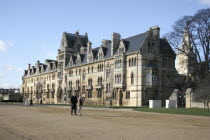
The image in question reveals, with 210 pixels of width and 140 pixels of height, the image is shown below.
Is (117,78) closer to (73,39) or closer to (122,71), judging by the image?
(122,71)

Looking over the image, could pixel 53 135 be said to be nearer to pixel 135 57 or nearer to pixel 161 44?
pixel 135 57

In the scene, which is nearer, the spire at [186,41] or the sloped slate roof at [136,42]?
the spire at [186,41]

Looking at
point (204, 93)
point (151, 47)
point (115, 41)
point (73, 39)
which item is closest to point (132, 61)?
point (151, 47)

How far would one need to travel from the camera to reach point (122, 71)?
5716cm

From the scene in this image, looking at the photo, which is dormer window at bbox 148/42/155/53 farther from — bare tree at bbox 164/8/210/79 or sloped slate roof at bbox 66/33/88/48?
sloped slate roof at bbox 66/33/88/48

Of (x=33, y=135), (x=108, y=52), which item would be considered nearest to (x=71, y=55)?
(x=108, y=52)

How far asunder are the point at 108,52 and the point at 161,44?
43.1ft

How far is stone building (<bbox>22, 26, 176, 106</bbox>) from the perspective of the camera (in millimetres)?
54438

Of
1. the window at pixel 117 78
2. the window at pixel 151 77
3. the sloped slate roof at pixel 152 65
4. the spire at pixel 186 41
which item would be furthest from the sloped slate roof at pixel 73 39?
the spire at pixel 186 41

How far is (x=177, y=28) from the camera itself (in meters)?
47.4

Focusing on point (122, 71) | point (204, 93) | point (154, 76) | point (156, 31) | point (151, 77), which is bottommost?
point (204, 93)

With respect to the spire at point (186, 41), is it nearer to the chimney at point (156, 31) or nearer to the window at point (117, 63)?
the chimney at point (156, 31)

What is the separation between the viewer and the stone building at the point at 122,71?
54438mm

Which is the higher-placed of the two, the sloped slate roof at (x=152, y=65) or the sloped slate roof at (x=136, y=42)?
the sloped slate roof at (x=136, y=42)
